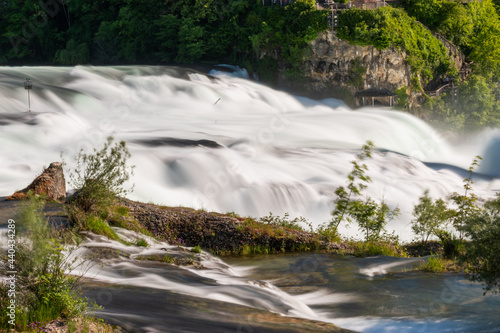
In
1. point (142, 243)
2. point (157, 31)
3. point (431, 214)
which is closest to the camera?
point (142, 243)

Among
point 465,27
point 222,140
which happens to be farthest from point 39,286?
point 465,27

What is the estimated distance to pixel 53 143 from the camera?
19641 millimetres

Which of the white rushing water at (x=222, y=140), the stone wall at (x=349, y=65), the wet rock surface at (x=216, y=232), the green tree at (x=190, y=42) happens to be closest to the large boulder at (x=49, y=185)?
the wet rock surface at (x=216, y=232)

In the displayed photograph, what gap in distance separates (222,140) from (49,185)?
11.6 m

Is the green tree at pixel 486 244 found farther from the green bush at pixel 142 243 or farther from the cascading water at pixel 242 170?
the green bush at pixel 142 243

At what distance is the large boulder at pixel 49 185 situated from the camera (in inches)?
495

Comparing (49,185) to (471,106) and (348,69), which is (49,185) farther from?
(471,106)

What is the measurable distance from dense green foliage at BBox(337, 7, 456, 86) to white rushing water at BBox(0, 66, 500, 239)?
4522 millimetres

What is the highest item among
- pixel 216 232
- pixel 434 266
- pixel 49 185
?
pixel 49 185

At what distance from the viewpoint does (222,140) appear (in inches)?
932

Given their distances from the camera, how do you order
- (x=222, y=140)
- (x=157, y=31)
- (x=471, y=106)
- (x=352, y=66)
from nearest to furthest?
(x=222, y=140) → (x=352, y=66) → (x=471, y=106) → (x=157, y=31)

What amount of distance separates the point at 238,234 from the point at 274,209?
13.7ft

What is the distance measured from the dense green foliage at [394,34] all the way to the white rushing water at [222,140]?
4.52 meters

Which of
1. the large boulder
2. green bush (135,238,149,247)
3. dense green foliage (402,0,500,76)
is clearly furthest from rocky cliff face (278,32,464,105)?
green bush (135,238,149,247)
